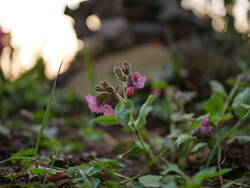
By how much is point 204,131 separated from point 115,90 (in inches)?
12.3

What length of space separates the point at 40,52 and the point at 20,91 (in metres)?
0.52

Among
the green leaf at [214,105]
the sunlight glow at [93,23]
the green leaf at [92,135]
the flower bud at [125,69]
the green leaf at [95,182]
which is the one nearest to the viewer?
the green leaf at [95,182]

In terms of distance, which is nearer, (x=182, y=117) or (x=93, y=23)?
(x=182, y=117)

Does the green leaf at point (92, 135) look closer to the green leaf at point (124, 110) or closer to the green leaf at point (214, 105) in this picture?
the green leaf at point (214, 105)

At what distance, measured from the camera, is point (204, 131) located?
973 millimetres

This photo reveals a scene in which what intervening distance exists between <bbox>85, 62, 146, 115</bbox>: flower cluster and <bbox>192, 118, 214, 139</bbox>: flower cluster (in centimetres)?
24

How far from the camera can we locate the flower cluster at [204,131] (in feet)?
3.18

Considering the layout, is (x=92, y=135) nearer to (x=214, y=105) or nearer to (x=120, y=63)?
Result: (x=214, y=105)

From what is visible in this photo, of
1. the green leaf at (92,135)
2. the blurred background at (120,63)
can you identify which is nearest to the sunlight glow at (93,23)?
the blurred background at (120,63)

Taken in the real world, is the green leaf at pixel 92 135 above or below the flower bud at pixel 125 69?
below

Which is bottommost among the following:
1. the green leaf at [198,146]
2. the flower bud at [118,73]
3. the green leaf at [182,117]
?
the green leaf at [198,146]

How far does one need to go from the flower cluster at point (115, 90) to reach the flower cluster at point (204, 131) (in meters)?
0.24

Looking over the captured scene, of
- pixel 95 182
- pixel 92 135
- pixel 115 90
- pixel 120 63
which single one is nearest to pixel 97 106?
pixel 115 90

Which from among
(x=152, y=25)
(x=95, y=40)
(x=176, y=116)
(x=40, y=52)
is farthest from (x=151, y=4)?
(x=176, y=116)
